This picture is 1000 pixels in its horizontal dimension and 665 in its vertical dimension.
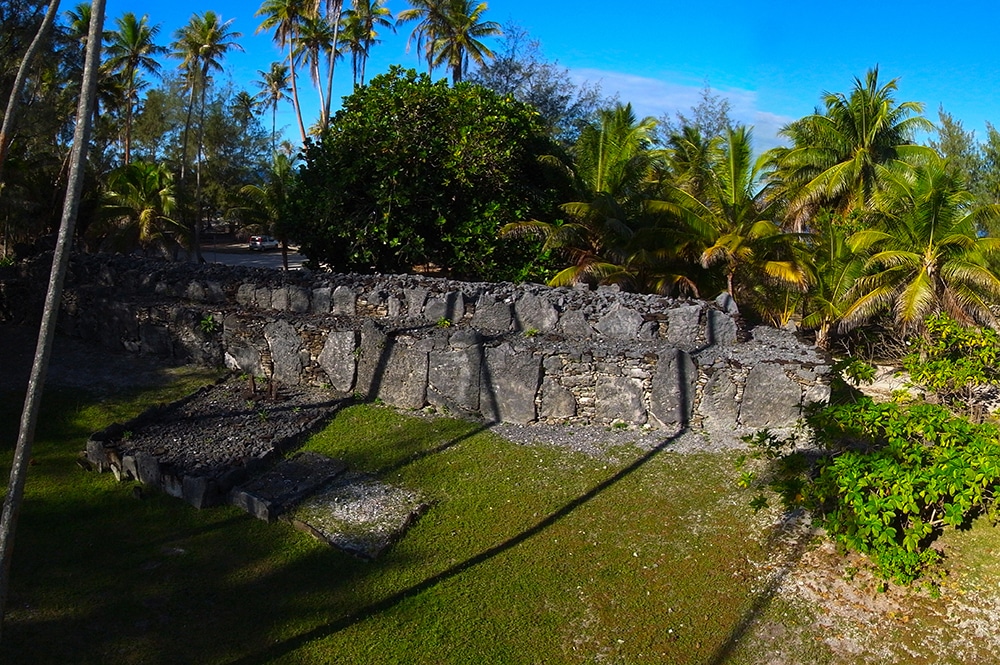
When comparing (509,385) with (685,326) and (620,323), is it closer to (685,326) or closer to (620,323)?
(620,323)

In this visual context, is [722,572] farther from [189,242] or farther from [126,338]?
[189,242]

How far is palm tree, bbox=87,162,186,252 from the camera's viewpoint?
22.4m

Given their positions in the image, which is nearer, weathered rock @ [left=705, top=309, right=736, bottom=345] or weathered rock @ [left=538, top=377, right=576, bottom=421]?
weathered rock @ [left=538, top=377, right=576, bottom=421]

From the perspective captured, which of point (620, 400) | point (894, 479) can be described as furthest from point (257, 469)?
point (894, 479)

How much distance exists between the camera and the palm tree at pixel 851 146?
1980cm

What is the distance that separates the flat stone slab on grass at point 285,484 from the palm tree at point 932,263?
33.0 ft

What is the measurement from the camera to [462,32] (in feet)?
101

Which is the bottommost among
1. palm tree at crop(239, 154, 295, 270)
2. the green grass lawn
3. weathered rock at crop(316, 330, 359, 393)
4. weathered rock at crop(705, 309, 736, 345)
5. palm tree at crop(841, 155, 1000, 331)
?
the green grass lawn

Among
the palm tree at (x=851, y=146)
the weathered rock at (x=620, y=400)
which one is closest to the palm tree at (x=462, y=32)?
the palm tree at (x=851, y=146)

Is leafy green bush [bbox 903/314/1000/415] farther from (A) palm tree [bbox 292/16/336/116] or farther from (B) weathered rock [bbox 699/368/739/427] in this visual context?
(A) palm tree [bbox 292/16/336/116]

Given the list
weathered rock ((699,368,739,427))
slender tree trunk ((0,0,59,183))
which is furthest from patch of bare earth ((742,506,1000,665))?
slender tree trunk ((0,0,59,183))

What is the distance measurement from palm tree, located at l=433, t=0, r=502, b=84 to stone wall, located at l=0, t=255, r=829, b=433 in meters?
19.1

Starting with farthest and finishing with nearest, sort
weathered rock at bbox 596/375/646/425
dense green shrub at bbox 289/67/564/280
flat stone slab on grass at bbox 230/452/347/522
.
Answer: dense green shrub at bbox 289/67/564/280 → weathered rock at bbox 596/375/646/425 → flat stone slab on grass at bbox 230/452/347/522

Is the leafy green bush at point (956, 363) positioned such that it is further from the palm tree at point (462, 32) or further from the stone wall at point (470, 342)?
the palm tree at point (462, 32)
